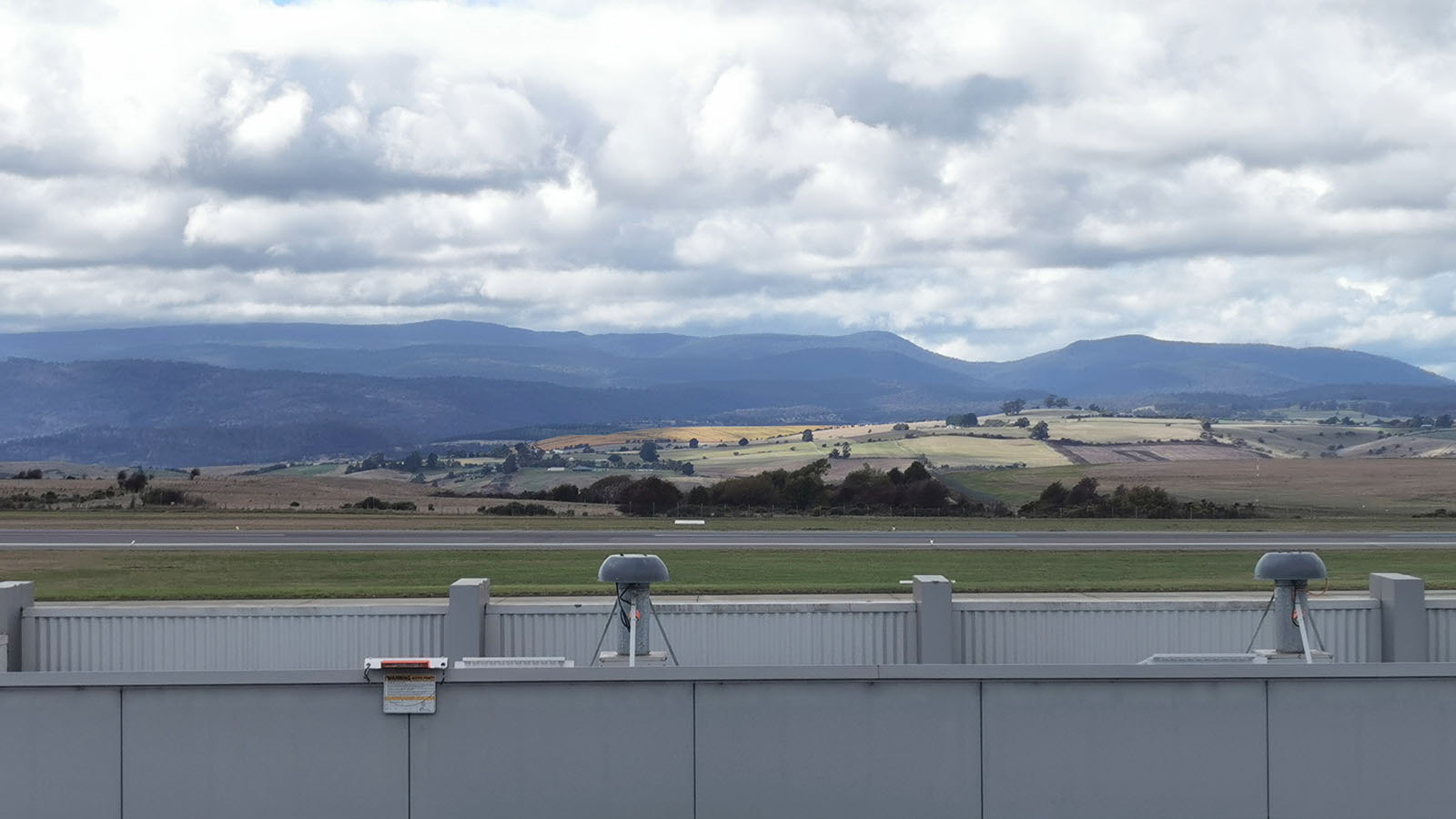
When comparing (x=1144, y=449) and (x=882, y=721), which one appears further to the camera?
(x=1144, y=449)

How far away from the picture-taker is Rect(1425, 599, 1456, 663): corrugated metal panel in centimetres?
2341

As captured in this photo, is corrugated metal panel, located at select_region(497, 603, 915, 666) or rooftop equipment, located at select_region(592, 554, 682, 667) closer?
rooftop equipment, located at select_region(592, 554, 682, 667)

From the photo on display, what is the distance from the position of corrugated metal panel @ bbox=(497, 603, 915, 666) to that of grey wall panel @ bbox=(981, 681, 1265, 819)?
11004 mm

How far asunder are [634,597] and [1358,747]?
24.7ft

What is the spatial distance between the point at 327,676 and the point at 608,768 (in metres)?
2.52

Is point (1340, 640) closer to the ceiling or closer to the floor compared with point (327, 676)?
closer to the floor

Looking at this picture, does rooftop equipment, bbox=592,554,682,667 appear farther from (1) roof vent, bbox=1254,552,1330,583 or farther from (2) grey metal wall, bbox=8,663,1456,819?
(1) roof vent, bbox=1254,552,1330,583

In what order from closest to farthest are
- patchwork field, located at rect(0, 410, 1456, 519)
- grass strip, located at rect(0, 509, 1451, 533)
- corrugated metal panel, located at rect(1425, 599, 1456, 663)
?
corrugated metal panel, located at rect(1425, 599, 1456, 663), grass strip, located at rect(0, 509, 1451, 533), patchwork field, located at rect(0, 410, 1456, 519)

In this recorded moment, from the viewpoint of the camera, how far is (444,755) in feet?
40.1

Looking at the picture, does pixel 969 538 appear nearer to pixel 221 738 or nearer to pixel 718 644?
pixel 718 644

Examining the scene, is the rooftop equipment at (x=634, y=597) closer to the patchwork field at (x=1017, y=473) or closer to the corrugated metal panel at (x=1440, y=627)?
the corrugated metal panel at (x=1440, y=627)

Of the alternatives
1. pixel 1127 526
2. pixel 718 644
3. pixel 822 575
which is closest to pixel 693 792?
pixel 718 644

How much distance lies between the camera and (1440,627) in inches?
928

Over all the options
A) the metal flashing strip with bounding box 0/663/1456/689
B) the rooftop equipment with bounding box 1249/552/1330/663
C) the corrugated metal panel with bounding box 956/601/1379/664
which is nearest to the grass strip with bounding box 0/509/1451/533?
the corrugated metal panel with bounding box 956/601/1379/664
